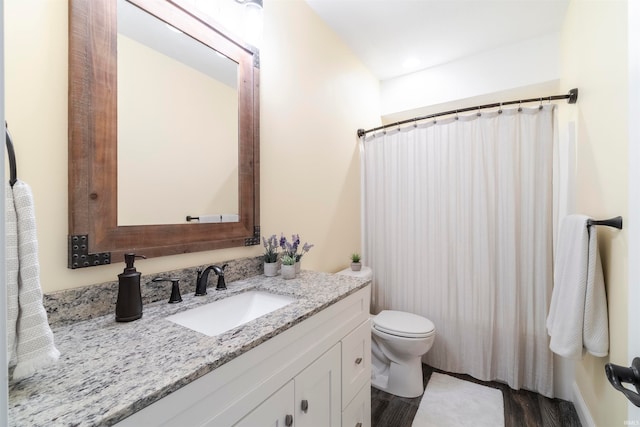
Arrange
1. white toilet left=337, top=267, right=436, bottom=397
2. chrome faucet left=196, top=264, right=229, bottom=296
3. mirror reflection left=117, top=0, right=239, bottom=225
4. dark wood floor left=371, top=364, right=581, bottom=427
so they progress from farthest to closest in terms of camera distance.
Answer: white toilet left=337, top=267, right=436, bottom=397 < dark wood floor left=371, top=364, right=581, bottom=427 < chrome faucet left=196, top=264, right=229, bottom=296 < mirror reflection left=117, top=0, right=239, bottom=225

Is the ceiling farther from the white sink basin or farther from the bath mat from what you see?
the bath mat

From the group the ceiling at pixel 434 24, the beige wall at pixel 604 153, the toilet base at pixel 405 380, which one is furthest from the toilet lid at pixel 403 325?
the ceiling at pixel 434 24

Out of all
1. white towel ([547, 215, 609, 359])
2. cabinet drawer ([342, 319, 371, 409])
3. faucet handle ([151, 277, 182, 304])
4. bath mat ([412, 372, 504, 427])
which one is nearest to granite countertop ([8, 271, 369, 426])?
faucet handle ([151, 277, 182, 304])

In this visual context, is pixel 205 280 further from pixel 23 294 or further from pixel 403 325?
pixel 403 325

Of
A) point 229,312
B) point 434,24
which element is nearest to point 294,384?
point 229,312

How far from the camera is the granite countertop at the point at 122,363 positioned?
0.47 meters

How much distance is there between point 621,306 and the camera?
102 cm

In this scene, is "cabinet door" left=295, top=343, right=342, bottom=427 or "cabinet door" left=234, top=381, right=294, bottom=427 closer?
"cabinet door" left=234, top=381, right=294, bottom=427

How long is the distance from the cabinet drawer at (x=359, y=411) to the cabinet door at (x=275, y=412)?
0.45m

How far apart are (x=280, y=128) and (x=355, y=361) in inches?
53.7

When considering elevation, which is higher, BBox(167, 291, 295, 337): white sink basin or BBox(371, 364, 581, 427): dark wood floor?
BBox(167, 291, 295, 337): white sink basin

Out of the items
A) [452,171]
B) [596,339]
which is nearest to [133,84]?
[452,171]

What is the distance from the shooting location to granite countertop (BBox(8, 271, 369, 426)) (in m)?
0.47

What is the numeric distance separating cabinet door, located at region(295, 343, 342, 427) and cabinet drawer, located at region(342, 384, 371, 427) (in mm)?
80
